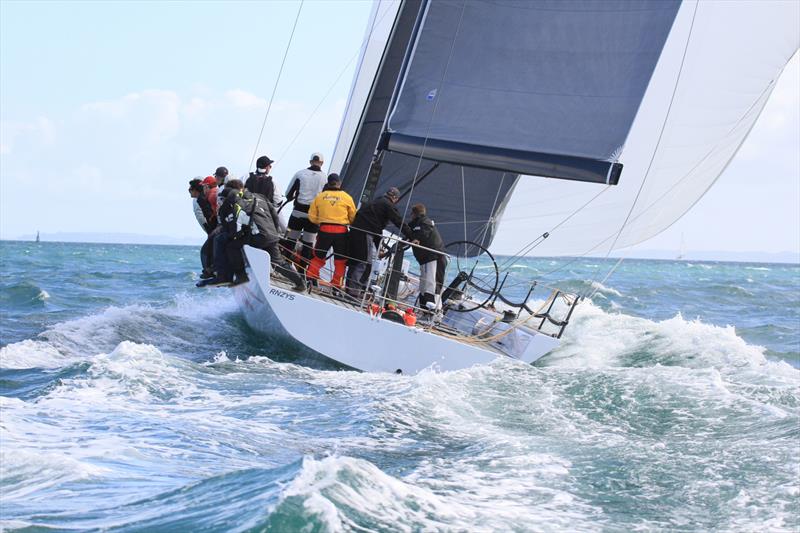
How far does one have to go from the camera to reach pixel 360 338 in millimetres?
8586

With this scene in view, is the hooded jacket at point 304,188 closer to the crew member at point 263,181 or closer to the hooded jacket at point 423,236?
the crew member at point 263,181

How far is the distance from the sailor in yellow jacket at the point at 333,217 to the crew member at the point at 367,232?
9cm

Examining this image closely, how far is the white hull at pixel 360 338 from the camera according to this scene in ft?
28.0

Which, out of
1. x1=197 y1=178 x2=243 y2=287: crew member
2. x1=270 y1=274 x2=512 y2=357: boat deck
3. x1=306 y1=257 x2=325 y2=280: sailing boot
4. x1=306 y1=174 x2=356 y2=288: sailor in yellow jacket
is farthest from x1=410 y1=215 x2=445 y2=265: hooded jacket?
x1=197 y1=178 x2=243 y2=287: crew member

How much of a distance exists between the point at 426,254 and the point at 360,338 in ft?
3.71

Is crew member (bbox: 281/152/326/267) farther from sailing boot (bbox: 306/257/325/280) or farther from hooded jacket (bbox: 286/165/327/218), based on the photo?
sailing boot (bbox: 306/257/325/280)

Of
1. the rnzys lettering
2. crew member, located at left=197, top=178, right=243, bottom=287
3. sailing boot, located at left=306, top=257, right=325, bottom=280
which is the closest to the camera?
the rnzys lettering

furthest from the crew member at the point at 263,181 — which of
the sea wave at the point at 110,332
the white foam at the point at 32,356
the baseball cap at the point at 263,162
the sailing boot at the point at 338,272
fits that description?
the white foam at the point at 32,356

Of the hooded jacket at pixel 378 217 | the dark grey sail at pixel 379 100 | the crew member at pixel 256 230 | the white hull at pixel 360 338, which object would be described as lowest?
the white hull at pixel 360 338

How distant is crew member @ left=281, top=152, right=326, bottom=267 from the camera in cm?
1038

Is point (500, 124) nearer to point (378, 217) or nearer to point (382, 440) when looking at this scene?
point (378, 217)

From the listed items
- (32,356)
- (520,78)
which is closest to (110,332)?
(32,356)

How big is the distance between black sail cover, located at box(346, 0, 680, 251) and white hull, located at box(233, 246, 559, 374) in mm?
1904

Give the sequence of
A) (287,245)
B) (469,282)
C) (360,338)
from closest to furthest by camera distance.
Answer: (360,338) → (469,282) → (287,245)
